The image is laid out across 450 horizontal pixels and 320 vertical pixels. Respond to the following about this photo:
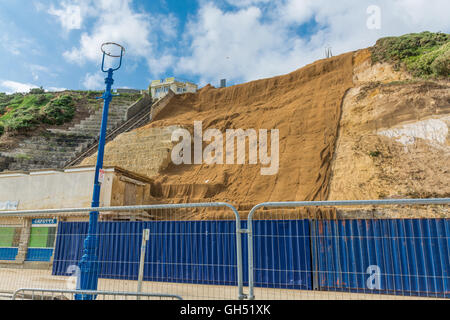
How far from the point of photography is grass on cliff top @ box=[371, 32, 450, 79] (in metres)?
25.1

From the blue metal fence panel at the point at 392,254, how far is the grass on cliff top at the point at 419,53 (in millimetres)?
21379

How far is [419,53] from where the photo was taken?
94.0 feet

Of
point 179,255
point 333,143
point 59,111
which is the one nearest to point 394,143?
point 333,143

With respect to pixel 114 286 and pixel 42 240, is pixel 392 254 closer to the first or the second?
pixel 114 286

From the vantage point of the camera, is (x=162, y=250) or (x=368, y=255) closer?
(x=368, y=255)

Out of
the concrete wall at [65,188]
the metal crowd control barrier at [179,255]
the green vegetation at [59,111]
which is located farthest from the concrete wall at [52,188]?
the green vegetation at [59,111]

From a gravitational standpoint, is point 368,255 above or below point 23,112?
below

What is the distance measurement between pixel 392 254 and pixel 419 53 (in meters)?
26.3

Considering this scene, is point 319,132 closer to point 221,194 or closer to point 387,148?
point 387,148

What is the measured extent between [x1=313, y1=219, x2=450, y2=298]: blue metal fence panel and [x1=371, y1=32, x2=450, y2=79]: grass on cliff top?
21379 millimetres

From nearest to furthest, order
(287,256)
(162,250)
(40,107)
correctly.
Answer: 1. (162,250)
2. (287,256)
3. (40,107)

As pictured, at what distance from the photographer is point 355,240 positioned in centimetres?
994

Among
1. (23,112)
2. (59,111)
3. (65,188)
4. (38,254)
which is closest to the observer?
(38,254)
